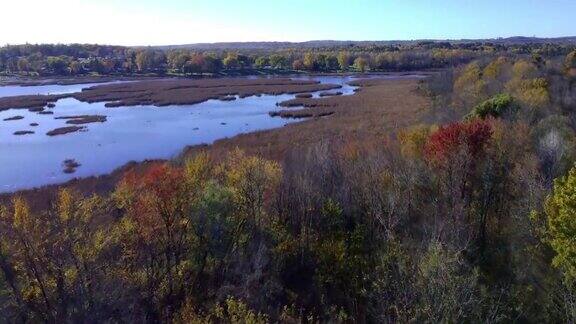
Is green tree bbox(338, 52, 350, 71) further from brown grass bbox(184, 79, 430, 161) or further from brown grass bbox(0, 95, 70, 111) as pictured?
brown grass bbox(0, 95, 70, 111)

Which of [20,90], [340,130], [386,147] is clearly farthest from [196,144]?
[20,90]

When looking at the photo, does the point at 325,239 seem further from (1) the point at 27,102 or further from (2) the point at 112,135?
(1) the point at 27,102

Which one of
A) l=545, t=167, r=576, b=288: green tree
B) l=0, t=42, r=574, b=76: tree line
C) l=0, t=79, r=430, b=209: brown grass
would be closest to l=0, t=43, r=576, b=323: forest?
l=545, t=167, r=576, b=288: green tree

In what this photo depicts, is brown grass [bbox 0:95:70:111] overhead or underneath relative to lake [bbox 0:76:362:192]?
overhead

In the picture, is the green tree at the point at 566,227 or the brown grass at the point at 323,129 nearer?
the green tree at the point at 566,227

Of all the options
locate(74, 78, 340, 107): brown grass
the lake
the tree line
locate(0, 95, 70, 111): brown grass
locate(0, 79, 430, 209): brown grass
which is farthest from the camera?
the tree line

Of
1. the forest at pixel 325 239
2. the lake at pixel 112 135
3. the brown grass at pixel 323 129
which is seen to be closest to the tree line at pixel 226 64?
the brown grass at pixel 323 129

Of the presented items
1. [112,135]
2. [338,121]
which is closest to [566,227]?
[338,121]

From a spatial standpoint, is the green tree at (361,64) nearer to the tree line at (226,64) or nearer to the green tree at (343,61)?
the tree line at (226,64)

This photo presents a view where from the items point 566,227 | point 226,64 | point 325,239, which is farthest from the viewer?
point 226,64
